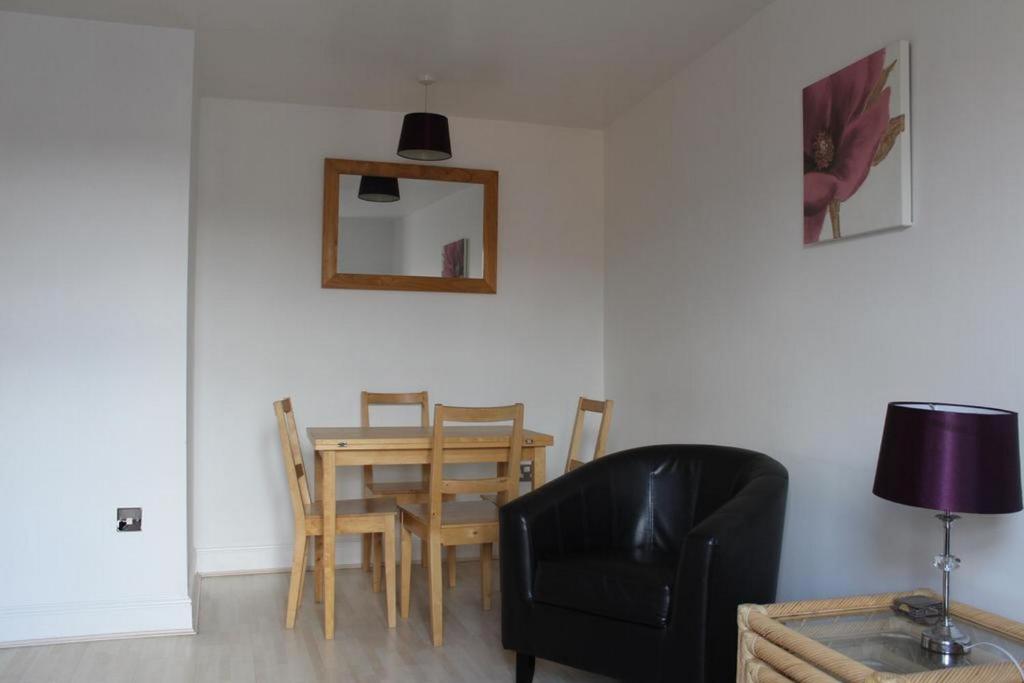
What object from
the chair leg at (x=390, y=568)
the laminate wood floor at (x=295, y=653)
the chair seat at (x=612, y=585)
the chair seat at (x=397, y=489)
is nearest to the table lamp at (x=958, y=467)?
the chair seat at (x=612, y=585)

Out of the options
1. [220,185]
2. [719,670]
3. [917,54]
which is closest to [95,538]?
[220,185]

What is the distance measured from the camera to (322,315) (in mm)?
4699

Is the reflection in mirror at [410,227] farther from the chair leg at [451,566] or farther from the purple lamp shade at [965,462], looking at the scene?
the purple lamp shade at [965,462]

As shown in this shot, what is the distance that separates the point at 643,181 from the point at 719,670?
285cm

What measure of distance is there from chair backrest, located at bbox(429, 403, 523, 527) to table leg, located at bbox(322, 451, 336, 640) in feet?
1.35

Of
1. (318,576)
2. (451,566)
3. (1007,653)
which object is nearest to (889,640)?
(1007,653)

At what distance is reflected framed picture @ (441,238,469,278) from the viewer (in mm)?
4895

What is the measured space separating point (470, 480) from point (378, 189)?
203 centimetres

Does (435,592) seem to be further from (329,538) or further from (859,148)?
(859,148)

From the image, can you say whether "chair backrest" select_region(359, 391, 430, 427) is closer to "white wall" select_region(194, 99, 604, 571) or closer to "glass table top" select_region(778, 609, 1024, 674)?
"white wall" select_region(194, 99, 604, 571)

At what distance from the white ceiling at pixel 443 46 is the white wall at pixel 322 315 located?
240mm

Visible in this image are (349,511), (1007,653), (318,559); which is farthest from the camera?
(318,559)

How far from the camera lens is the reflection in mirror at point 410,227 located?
473 centimetres

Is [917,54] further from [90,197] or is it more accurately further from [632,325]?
[90,197]
